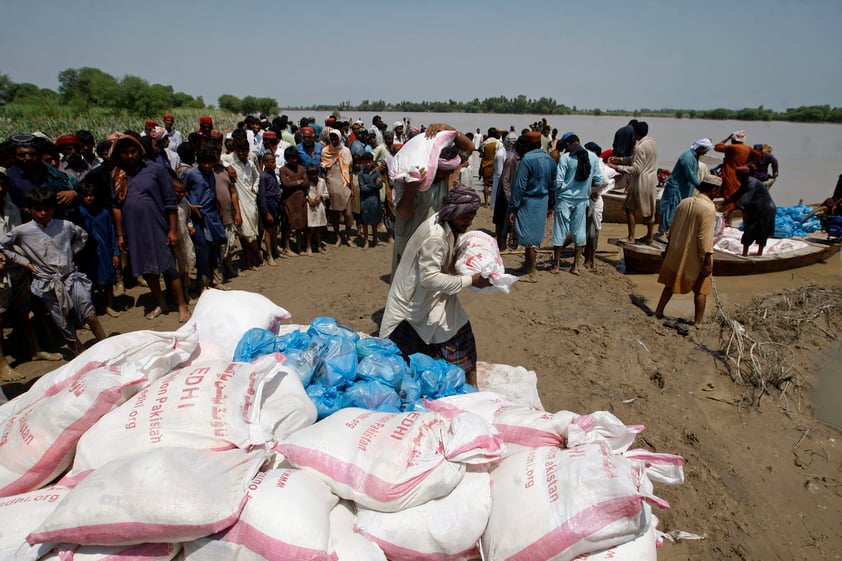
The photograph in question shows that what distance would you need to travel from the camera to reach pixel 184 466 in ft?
4.67

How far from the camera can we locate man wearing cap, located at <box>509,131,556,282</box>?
5879 millimetres

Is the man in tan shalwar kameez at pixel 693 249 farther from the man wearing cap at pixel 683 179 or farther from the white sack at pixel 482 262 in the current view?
the white sack at pixel 482 262

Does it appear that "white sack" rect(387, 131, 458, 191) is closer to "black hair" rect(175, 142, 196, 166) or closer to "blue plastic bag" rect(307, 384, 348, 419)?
"blue plastic bag" rect(307, 384, 348, 419)

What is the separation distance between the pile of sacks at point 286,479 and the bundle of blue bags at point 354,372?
378 mm

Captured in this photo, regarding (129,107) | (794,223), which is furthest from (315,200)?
(129,107)

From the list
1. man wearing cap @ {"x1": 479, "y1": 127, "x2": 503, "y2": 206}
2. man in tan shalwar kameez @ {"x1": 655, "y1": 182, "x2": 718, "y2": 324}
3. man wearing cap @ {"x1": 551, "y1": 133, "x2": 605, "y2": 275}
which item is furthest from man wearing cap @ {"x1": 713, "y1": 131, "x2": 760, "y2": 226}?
man wearing cap @ {"x1": 479, "y1": 127, "x2": 503, "y2": 206}

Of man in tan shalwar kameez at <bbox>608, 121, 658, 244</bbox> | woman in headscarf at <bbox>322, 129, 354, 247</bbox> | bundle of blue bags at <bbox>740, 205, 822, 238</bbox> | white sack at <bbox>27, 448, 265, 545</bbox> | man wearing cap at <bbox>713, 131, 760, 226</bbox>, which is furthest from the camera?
bundle of blue bags at <bbox>740, 205, 822, 238</bbox>

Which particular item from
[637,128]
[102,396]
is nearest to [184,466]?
[102,396]

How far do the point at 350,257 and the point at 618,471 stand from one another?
597 cm

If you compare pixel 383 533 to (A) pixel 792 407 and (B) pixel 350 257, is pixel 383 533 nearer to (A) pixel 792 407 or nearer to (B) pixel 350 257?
(A) pixel 792 407

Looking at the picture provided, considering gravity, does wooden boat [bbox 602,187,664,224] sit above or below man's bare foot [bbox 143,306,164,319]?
above

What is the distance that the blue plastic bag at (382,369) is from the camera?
2.46 m

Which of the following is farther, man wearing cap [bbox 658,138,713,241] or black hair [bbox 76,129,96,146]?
man wearing cap [bbox 658,138,713,241]

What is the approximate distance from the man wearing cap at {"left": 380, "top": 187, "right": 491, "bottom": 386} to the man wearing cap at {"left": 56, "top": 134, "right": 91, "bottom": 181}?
432 centimetres
